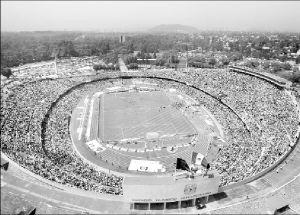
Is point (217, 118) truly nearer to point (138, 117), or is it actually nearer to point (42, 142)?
point (138, 117)

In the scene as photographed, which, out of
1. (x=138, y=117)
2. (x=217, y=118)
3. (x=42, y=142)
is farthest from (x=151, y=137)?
(x=42, y=142)

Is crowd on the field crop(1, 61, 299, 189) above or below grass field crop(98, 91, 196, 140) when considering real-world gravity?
above

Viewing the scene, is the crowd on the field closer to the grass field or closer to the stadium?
the stadium

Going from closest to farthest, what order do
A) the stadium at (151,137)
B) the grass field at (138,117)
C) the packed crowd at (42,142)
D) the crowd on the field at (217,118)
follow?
the stadium at (151,137), the packed crowd at (42,142), the crowd on the field at (217,118), the grass field at (138,117)

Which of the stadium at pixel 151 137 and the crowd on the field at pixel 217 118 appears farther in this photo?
the crowd on the field at pixel 217 118

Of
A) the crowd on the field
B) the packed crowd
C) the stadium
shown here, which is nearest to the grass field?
the stadium

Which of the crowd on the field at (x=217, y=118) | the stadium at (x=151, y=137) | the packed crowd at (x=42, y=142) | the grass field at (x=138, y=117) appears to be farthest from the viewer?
the grass field at (x=138, y=117)

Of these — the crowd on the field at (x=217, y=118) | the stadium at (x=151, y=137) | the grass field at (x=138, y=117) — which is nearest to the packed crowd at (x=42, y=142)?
the crowd on the field at (x=217, y=118)

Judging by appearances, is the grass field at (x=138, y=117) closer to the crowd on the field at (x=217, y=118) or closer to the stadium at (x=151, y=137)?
the stadium at (x=151, y=137)
